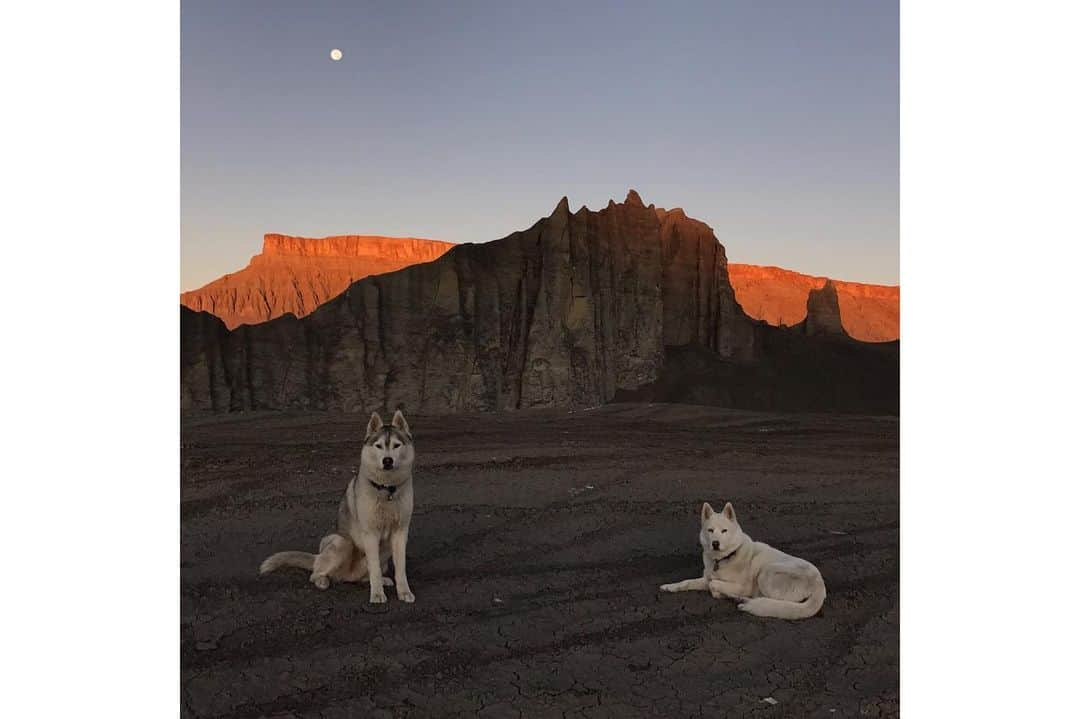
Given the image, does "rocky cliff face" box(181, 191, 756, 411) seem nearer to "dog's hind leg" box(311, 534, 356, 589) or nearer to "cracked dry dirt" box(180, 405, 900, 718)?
"cracked dry dirt" box(180, 405, 900, 718)

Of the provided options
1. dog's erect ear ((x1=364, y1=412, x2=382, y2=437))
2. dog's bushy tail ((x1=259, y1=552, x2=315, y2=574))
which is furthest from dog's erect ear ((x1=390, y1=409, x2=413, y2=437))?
dog's bushy tail ((x1=259, y1=552, x2=315, y2=574))

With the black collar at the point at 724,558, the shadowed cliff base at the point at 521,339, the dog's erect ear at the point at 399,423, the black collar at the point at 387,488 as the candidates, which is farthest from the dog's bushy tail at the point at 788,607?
the shadowed cliff base at the point at 521,339

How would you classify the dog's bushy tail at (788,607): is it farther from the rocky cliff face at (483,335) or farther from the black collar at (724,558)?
the rocky cliff face at (483,335)

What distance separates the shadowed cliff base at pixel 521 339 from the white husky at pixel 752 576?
32.4 m

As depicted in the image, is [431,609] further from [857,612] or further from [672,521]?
[672,521]

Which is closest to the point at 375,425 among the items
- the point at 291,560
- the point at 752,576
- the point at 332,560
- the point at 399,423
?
the point at 399,423

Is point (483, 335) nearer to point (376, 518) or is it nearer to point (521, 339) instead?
point (521, 339)

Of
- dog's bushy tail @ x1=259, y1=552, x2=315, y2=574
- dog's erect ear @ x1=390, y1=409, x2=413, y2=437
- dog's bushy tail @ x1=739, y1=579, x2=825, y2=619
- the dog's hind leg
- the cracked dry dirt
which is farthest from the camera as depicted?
dog's bushy tail @ x1=259, y1=552, x2=315, y2=574

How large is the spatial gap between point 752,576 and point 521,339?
34.9 metres

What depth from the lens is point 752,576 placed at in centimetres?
589

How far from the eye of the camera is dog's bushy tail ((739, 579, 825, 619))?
550 cm

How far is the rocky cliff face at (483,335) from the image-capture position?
36438mm

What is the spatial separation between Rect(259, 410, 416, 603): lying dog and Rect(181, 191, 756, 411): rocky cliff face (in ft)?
103
